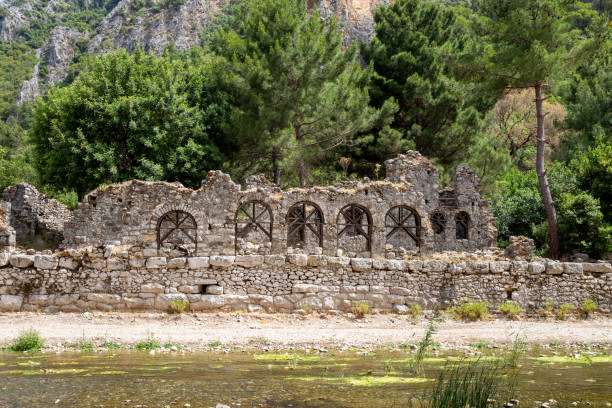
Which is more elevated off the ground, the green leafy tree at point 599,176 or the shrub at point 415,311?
the green leafy tree at point 599,176

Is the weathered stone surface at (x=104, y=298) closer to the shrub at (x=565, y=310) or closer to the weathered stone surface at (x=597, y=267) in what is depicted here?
the shrub at (x=565, y=310)

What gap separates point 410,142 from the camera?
27.7m

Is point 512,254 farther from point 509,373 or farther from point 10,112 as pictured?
point 10,112

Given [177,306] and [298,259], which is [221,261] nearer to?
[177,306]

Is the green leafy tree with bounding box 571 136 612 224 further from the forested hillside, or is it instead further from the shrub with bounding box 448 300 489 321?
the shrub with bounding box 448 300 489 321

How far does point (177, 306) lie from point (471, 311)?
8.04 metres

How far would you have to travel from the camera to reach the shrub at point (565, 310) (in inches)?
579

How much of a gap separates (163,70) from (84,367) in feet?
66.9

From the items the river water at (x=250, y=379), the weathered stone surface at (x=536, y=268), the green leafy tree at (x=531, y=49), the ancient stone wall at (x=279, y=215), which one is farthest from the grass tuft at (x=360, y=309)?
the green leafy tree at (x=531, y=49)

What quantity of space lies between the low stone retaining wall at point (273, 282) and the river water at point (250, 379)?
383 centimetres

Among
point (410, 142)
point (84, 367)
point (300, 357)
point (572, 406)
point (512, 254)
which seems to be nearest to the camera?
point (572, 406)

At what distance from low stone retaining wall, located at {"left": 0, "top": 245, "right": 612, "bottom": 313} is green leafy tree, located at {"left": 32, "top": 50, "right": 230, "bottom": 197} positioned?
9.77 meters

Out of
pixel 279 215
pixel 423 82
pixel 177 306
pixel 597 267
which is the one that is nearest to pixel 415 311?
pixel 279 215

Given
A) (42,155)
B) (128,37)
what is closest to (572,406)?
(42,155)
